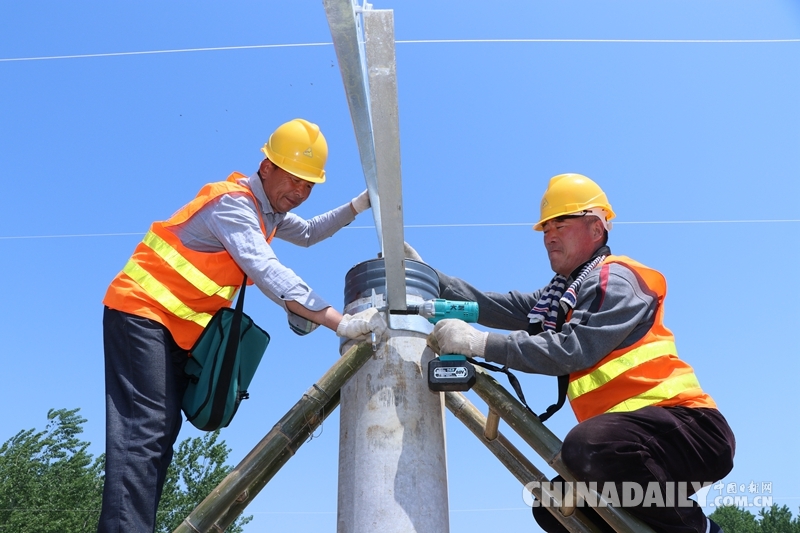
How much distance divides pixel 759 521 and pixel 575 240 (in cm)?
3285

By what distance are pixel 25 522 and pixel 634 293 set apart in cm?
2539

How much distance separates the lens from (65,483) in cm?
2511

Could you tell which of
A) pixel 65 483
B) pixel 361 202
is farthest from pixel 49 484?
pixel 361 202

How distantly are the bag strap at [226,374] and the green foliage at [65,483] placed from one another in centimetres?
2169

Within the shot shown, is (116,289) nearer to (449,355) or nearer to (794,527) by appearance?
(449,355)

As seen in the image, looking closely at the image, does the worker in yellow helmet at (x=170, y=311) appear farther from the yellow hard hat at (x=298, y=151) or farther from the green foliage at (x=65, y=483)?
the green foliage at (x=65, y=483)

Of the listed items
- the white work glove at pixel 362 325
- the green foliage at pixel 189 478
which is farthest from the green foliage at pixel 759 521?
the white work glove at pixel 362 325

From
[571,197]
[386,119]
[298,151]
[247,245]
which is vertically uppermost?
[298,151]

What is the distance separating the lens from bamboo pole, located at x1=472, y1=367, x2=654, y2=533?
3188 millimetres

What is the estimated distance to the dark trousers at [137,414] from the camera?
3160 mm

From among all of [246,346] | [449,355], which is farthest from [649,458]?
[246,346]

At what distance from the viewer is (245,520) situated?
2717cm

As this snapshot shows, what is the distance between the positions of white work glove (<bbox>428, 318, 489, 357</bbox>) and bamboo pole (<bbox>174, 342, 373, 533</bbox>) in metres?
0.36

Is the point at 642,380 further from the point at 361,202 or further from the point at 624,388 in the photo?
the point at 361,202
